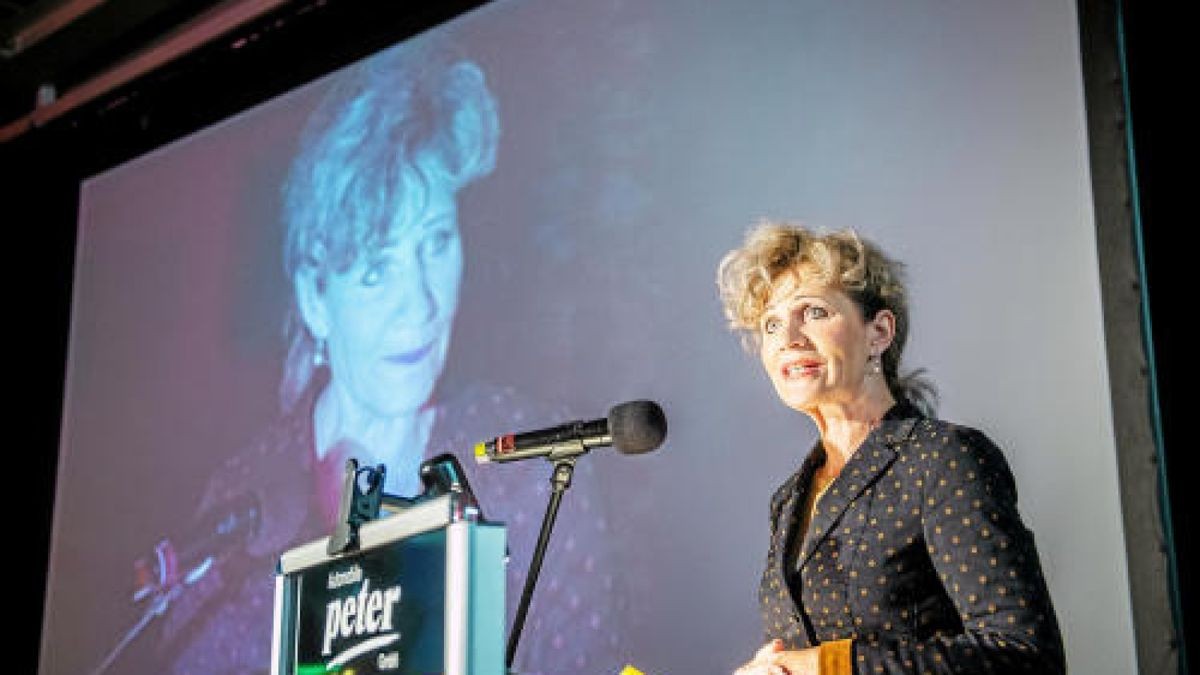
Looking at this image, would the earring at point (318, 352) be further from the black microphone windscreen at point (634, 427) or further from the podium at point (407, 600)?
the podium at point (407, 600)

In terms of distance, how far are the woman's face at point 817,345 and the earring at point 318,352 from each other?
1.94 metres

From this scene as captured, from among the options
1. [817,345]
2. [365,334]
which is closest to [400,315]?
[365,334]

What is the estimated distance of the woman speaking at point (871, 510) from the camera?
5.92ft

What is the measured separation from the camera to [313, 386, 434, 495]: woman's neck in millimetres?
3572

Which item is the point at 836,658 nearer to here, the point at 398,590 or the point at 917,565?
the point at 917,565

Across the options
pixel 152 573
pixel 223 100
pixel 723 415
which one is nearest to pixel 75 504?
pixel 152 573

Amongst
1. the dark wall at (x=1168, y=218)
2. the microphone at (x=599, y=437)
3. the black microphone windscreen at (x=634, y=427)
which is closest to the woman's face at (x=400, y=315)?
the microphone at (x=599, y=437)

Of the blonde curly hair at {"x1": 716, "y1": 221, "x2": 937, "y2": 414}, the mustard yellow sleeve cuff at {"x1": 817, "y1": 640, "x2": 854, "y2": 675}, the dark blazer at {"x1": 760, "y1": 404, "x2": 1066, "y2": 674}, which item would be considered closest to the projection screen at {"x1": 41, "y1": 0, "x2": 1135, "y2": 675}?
the blonde curly hair at {"x1": 716, "y1": 221, "x2": 937, "y2": 414}

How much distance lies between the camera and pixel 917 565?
1959 millimetres

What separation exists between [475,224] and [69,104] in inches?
102

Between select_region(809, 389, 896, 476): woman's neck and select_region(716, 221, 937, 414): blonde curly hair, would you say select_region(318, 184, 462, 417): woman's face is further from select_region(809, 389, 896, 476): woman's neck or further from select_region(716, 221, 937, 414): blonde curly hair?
select_region(809, 389, 896, 476): woman's neck

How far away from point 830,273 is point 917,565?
1.85 ft

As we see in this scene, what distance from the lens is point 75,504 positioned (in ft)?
15.7

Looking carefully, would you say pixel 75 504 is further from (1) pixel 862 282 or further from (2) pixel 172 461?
(1) pixel 862 282
